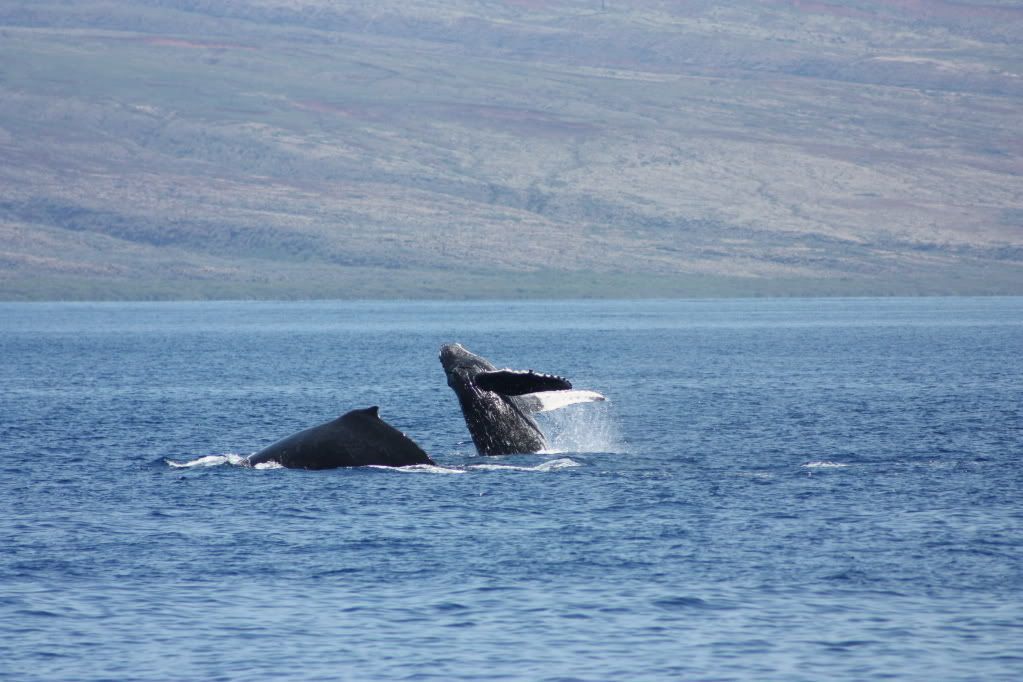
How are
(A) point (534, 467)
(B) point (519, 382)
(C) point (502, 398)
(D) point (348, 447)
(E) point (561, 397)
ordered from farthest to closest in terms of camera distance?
(A) point (534, 467) → (D) point (348, 447) → (C) point (502, 398) → (B) point (519, 382) → (E) point (561, 397)

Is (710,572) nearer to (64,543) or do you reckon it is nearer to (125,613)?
(125,613)

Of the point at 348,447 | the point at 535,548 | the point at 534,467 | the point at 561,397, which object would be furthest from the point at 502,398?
the point at 535,548

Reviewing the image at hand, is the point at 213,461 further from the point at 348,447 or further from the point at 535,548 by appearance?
the point at 535,548

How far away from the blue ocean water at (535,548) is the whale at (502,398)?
564 mm

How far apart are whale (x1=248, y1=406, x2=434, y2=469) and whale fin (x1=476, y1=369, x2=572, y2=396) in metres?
6.31

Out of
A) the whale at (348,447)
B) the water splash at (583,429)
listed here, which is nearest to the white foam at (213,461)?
the whale at (348,447)

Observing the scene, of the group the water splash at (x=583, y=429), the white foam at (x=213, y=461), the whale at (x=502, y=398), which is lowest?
the water splash at (x=583, y=429)

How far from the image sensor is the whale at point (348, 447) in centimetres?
3416

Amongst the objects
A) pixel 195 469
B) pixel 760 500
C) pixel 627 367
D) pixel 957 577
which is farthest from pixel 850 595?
pixel 627 367

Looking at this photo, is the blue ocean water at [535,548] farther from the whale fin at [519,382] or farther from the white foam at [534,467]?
the whale fin at [519,382]

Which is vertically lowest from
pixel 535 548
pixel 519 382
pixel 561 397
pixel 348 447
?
pixel 535 548

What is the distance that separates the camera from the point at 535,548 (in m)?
26.2

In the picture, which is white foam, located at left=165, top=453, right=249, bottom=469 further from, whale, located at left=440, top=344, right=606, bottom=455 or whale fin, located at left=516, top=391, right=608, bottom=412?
whale fin, located at left=516, top=391, right=608, bottom=412

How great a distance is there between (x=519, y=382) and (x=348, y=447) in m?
7.68
